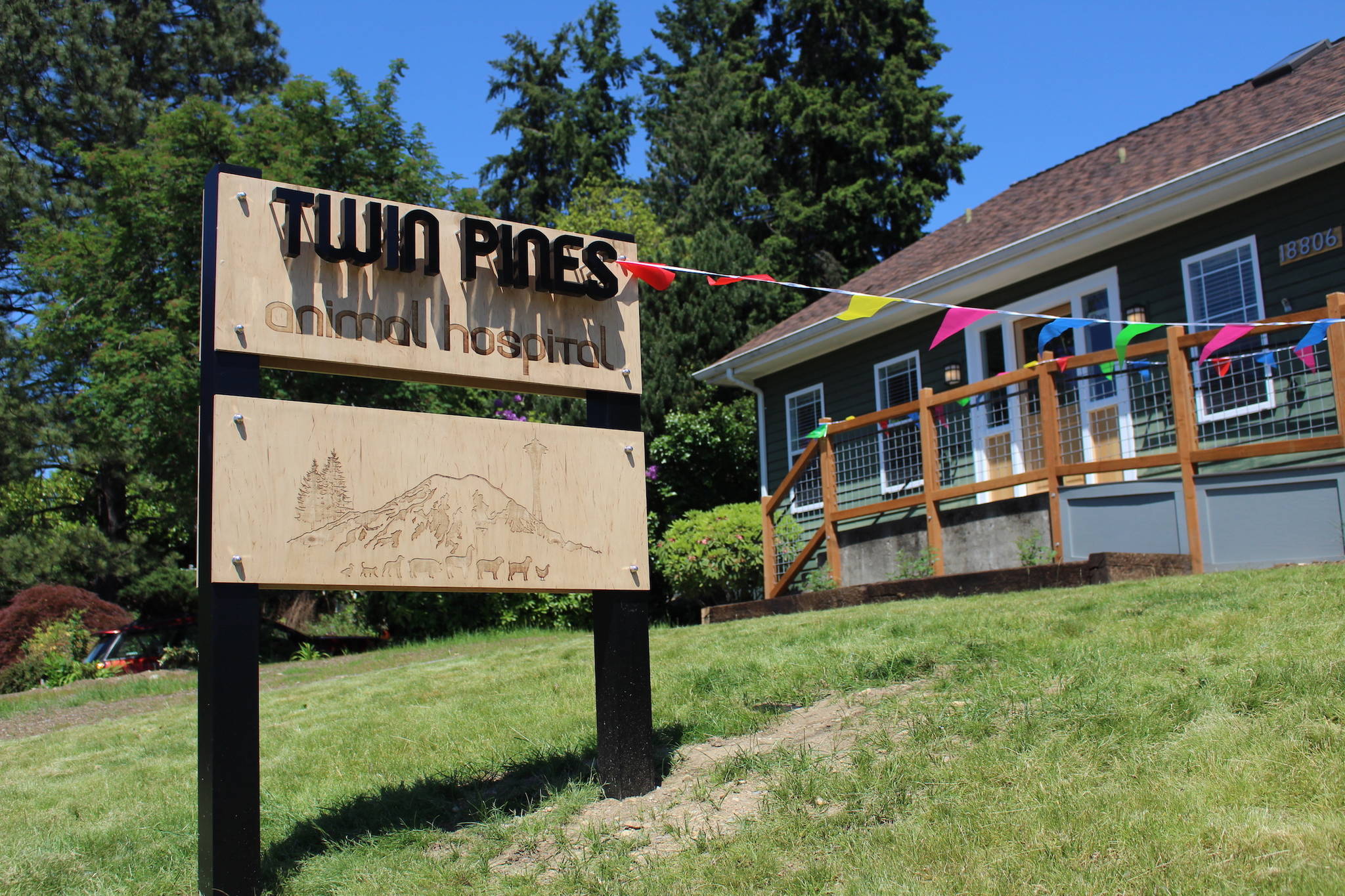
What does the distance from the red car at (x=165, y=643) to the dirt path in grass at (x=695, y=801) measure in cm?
1217

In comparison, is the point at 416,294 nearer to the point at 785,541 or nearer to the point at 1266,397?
the point at 1266,397

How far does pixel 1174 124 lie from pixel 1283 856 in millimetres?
13642

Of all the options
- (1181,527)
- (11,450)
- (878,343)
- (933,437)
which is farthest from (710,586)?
(11,450)

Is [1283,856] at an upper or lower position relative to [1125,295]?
lower

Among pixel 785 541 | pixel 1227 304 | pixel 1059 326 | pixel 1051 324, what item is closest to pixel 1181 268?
pixel 1227 304

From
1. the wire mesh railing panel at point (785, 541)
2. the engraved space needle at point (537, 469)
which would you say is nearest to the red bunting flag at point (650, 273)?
the engraved space needle at point (537, 469)

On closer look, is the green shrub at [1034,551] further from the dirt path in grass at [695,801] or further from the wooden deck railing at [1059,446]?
the dirt path in grass at [695,801]

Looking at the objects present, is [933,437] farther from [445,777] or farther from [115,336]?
[115,336]

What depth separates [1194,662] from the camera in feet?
16.1

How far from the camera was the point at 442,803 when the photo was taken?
482 cm

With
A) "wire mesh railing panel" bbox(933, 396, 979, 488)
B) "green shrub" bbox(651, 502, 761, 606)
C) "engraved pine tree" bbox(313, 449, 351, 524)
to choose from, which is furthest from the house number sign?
"engraved pine tree" bbox(313, 449, 351, 524)

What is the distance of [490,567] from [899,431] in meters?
8.70

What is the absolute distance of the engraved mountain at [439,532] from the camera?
4.27 metres

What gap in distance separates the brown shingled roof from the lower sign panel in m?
8.57
